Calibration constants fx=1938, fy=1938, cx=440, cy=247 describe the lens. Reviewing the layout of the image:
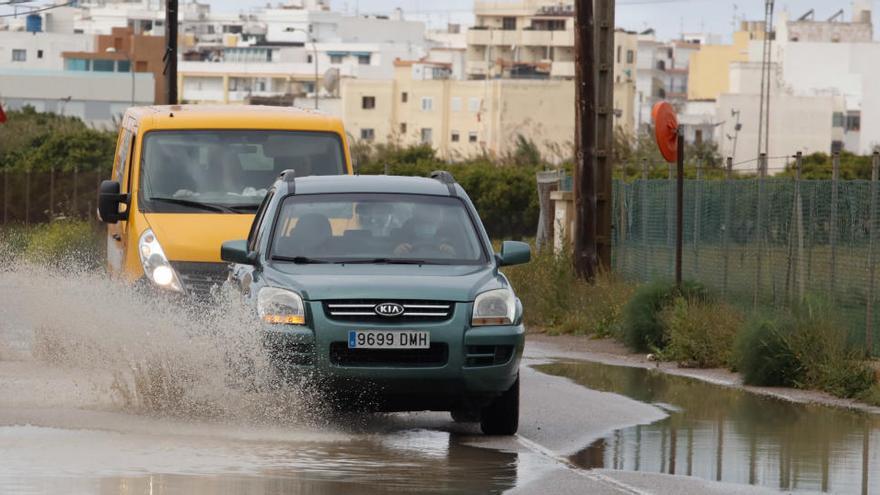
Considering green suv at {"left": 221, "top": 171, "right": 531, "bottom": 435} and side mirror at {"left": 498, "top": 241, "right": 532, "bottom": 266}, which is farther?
side mirror at {"left": 498, "top": 241, "right": 532, "bottom": 266}

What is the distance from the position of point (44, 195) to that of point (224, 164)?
2945 cm

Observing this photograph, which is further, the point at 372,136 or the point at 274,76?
the point at 274,76

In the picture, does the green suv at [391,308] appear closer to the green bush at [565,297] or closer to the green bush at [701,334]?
the green bush at [701,334]

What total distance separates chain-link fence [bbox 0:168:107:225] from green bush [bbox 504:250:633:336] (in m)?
20.7

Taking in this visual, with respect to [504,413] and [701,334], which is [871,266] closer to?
[701,334]

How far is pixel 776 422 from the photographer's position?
14047mm

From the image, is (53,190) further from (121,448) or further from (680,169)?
(121,448)

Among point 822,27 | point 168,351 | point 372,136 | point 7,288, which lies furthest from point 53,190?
point 822,27

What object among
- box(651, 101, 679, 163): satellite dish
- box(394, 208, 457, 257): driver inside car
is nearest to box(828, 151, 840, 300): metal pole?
box(651, 101, 679, 163): satellite dish

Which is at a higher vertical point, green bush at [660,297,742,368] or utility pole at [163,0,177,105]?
utility pole at [163,0,177,105]

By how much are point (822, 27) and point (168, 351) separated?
478 ft

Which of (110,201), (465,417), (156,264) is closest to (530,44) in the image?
(110,201)

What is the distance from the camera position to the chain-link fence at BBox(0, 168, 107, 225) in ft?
149

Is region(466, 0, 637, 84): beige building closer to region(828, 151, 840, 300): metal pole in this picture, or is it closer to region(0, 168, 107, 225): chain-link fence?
region(0, 168, 107, 225): chain-link fence
